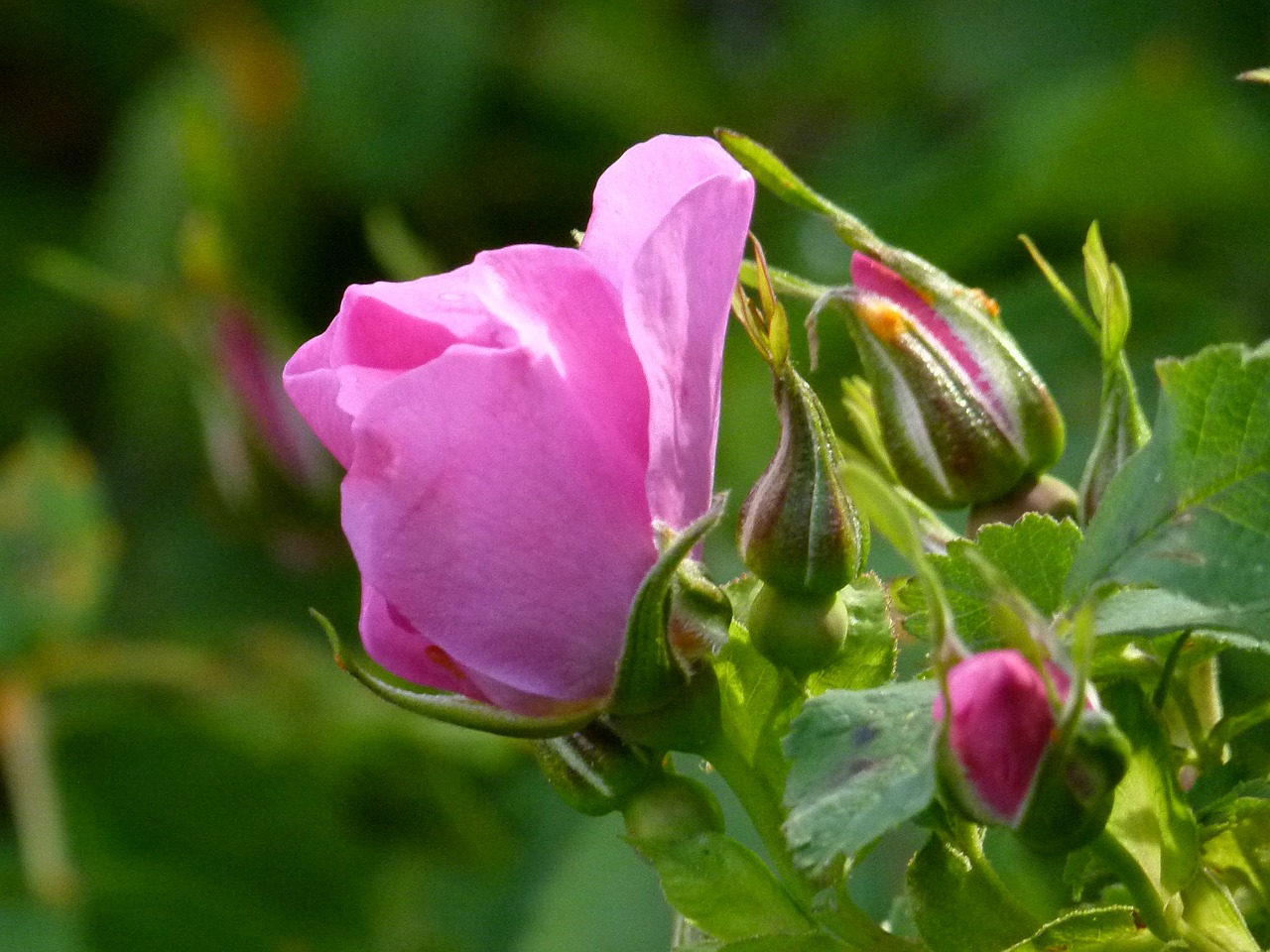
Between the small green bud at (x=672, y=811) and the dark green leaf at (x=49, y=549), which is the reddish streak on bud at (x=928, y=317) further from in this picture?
the dark green leaf at (x=49, y=549)

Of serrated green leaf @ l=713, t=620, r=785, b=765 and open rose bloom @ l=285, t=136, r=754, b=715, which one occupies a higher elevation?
open rose bloom @ l=285, t=136, r=754, b=715

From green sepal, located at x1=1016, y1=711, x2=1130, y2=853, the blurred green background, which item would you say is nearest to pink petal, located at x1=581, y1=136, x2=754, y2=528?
green sepal, located at x1=1016, y1=711, x2=1130, y2=853

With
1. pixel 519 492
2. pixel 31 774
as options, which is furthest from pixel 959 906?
pixel 31 774

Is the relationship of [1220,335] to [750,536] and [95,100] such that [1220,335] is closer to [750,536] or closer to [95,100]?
[750,536]

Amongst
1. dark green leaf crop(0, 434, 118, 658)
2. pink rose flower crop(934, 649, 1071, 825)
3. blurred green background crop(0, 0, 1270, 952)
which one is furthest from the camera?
dark green leaf crop(0, 434, 118, 658)

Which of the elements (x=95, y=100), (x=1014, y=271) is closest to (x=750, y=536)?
(x=1014, y=271)

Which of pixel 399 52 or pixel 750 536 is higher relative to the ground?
pixel 750 536

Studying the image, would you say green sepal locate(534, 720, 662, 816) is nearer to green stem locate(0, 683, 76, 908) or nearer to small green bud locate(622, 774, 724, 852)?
small green bud locate(622, 774, 724, 852)
